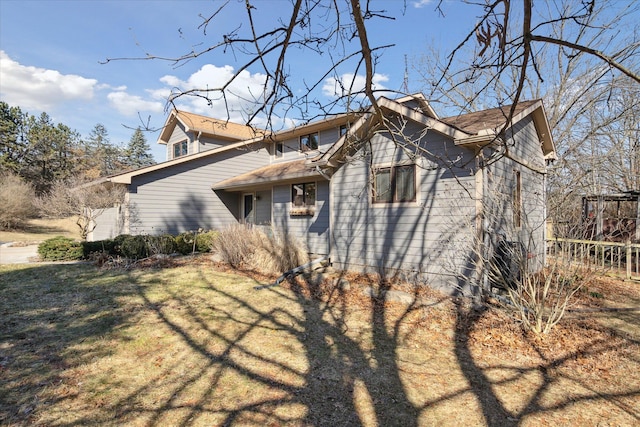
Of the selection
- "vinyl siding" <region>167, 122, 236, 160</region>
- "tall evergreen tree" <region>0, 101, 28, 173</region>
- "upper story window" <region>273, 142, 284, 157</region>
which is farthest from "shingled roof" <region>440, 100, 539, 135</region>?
"tall evergreen tree" <region>0, 101, 28, 173</region>

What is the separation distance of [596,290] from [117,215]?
53.3 ft

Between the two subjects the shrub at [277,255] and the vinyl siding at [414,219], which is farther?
the shrub at [277,255]

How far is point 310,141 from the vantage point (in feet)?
47.0

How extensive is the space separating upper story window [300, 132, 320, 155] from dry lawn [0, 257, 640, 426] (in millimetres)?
8067

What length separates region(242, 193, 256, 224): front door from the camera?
598 inches

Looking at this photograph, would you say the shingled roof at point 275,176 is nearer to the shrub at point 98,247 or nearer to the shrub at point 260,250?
the shrub at point 260,250

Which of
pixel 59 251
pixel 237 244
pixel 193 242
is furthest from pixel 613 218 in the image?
pixel 59 251

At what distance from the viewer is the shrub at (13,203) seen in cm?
2233

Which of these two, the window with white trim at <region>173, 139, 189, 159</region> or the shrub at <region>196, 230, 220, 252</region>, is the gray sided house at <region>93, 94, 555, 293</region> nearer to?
the shrub at <region>196, 230, 220, 252</region>

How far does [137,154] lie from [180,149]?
Result: 38.0m

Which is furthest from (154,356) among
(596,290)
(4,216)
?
(4,216)

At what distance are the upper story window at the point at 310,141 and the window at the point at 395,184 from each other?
5758mm

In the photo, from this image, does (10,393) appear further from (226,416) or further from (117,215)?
(117,215)

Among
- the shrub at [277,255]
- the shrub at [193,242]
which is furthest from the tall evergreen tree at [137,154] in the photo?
the shrub at [277,255]
